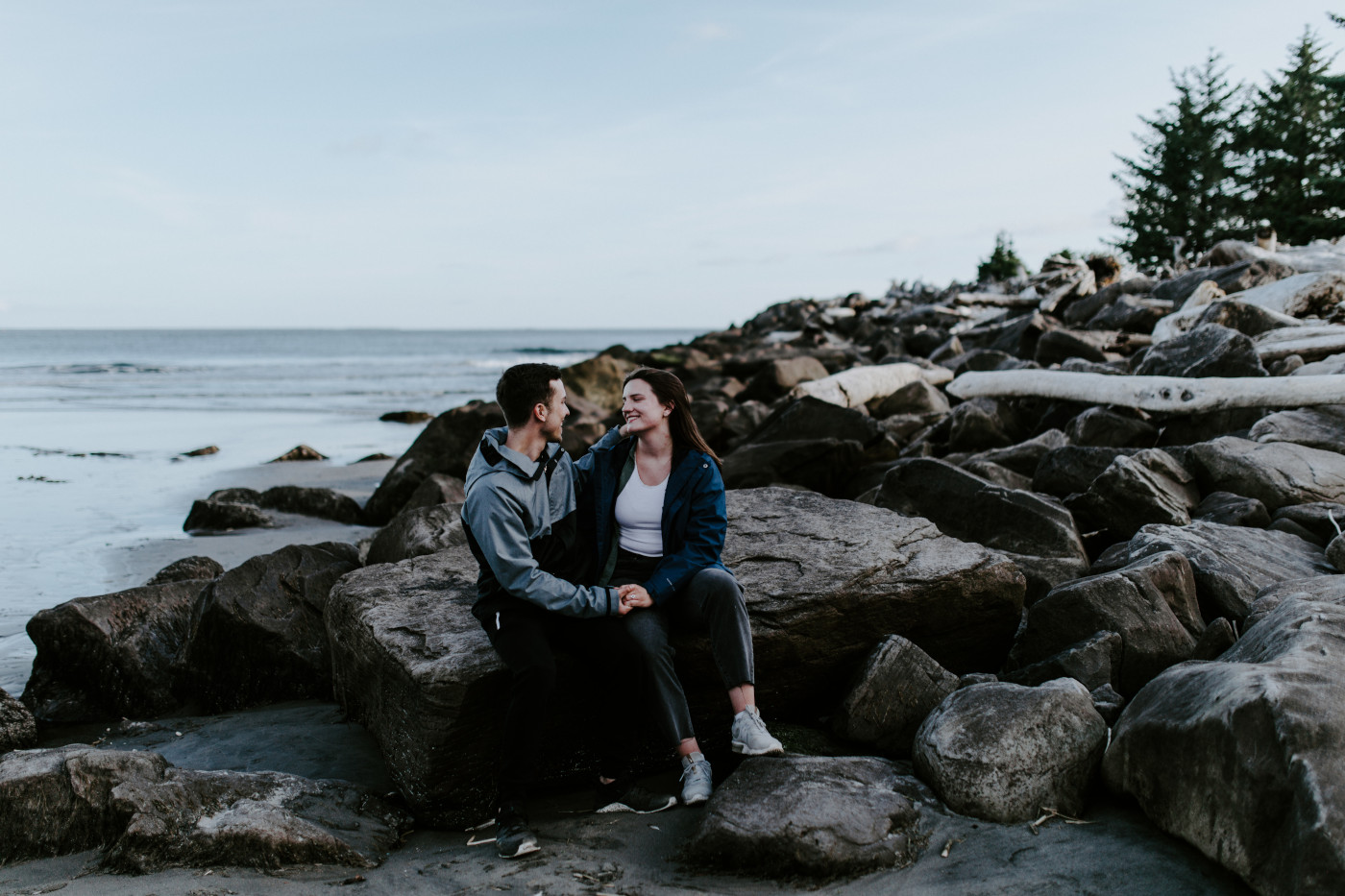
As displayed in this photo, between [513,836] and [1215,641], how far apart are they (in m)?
3.21

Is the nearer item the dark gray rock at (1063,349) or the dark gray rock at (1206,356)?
the dark gray rock at (1206,356)

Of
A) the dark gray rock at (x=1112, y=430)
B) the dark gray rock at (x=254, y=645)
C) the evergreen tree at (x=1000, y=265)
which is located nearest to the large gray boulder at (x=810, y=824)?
the dark gray rock at (x=254, y=645)

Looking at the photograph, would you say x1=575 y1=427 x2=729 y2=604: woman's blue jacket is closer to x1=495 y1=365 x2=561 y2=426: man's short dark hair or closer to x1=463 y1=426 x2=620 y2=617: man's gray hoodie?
x1=463 y1=426 x2=620 y2=617: man's gray hoodie

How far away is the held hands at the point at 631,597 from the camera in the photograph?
156 inches

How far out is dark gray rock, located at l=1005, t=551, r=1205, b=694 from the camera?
4355 mm

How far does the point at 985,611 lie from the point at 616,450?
2054 millimetres

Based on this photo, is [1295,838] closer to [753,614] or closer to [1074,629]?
[1074,629]

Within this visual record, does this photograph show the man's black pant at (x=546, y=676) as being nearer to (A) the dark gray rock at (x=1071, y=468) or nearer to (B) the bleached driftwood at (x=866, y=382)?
(A) the dark gray rock at (x=1071, y=468)

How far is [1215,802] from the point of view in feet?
9.77

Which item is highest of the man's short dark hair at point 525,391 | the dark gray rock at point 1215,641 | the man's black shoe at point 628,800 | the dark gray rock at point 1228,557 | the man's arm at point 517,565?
the man's short dark hair at point 525,391

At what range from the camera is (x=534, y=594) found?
12.6 feet

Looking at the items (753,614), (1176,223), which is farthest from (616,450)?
A: (1176,223)

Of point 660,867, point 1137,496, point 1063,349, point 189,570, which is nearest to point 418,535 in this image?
point 189,570

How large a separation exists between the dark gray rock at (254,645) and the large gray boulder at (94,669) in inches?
7.5
